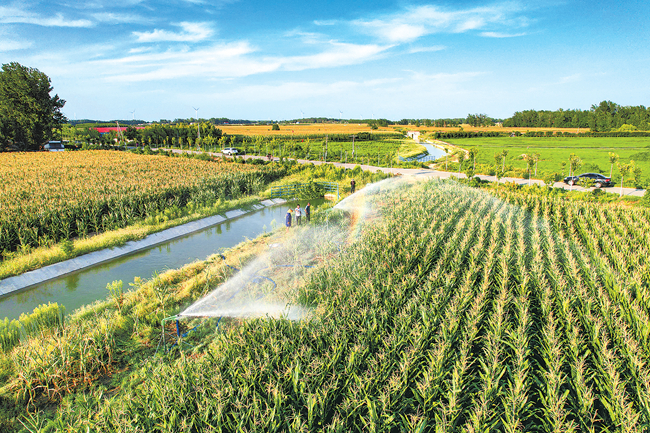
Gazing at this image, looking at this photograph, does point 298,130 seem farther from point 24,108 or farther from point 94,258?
point 94,258

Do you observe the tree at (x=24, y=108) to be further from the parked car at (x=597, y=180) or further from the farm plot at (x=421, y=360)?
the parked car at (x=597, y=180)

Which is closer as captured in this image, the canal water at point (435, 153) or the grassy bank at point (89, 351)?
the grassy bank at point (89, 351)

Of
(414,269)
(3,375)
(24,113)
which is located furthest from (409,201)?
(24,113)

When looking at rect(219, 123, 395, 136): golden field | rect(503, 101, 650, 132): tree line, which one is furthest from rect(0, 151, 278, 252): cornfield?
rect(503, 101, 650, 132): tree line

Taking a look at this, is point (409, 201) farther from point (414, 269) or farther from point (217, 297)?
point (217, 297)

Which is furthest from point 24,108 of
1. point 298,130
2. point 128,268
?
point 298,130

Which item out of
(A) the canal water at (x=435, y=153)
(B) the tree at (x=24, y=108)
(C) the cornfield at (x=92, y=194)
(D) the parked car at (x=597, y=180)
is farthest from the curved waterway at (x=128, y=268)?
(B) the tree at (x=24, y=108)
